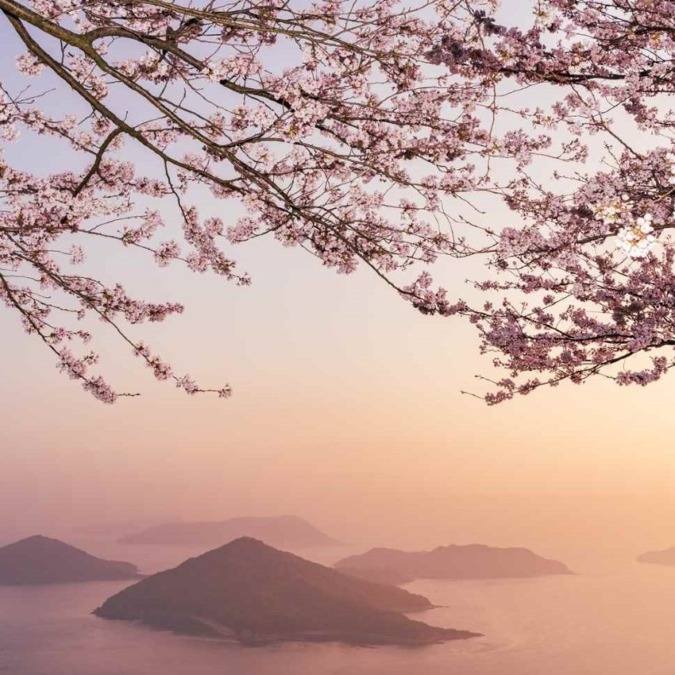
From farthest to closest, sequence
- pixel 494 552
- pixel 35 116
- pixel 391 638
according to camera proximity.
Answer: pixel 494 552 < pixel 391 638 < pixel 35 116

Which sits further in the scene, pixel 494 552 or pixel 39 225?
pixel 494 552

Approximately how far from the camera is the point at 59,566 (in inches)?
7244

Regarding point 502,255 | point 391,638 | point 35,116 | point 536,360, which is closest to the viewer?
point 35,116

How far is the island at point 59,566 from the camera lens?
18304 cm

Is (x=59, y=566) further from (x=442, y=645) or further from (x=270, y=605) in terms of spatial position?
(x=442, y=645)

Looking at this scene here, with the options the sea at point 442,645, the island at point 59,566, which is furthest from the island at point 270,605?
the island at point 59,566

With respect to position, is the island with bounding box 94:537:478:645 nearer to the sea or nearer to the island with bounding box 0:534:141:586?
the sea

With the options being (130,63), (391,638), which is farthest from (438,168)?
(391,638)

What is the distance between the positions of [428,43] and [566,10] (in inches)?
40.1

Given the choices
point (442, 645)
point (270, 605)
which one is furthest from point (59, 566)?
point (442, 645)

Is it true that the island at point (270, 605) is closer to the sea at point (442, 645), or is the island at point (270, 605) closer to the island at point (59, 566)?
the sea at point (442, 645)

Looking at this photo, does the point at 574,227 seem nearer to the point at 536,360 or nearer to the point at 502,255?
the point at 502,255

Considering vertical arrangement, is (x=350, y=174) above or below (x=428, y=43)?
below

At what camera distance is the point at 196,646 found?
14350 centimetres
